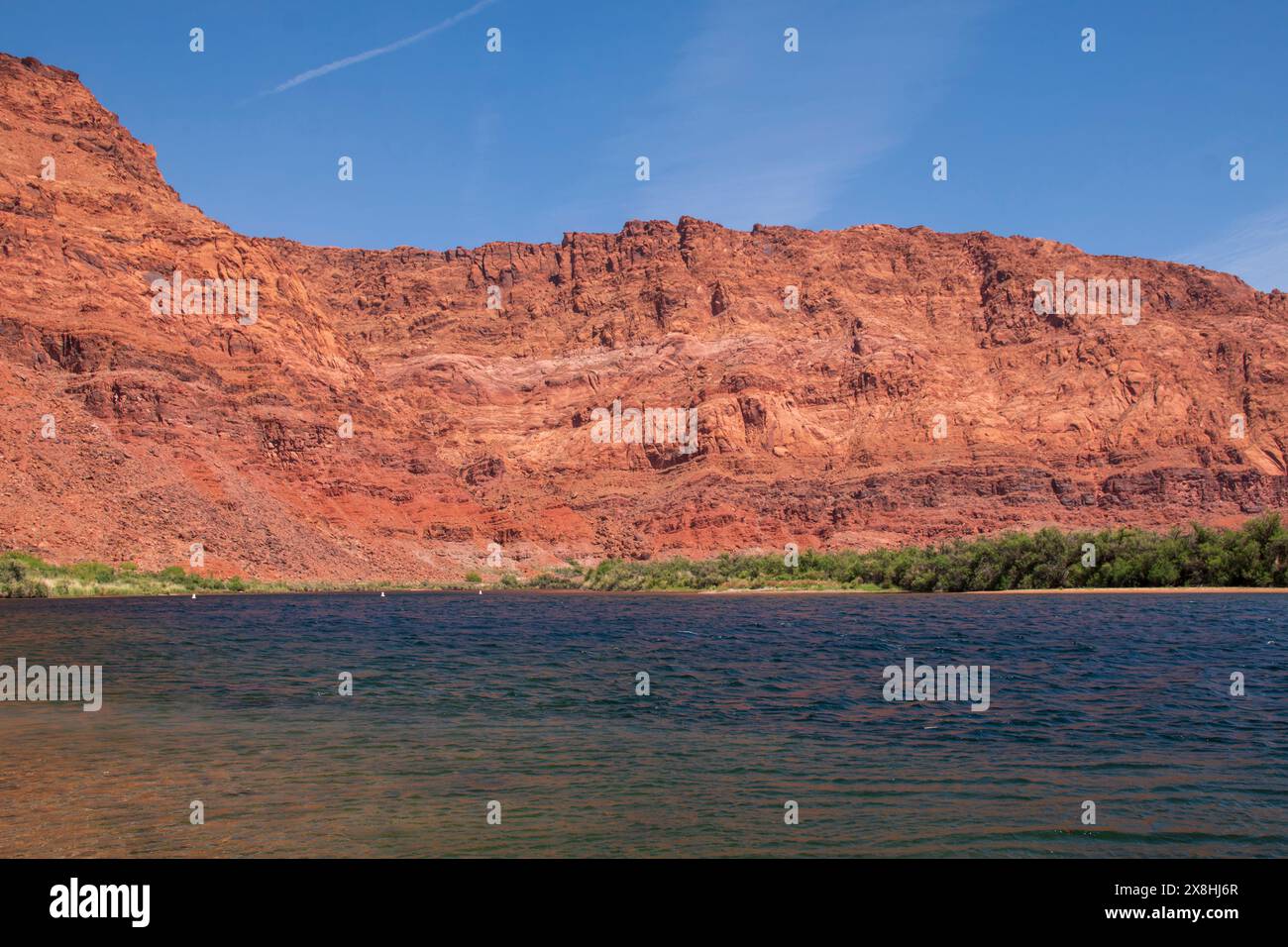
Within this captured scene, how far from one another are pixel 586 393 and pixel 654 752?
420 ft

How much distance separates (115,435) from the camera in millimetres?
77562

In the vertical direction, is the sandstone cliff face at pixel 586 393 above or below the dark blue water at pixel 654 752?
above

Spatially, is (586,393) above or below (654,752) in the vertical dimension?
above

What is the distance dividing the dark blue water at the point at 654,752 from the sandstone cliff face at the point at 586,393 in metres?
53.0

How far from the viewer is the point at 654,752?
537 inches

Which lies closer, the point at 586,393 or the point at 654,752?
the point at 654,752

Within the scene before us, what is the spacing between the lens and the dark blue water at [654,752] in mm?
9414

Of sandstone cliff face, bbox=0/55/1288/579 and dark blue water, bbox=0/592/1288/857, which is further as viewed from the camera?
sandstone cliff face, bbox=0/55/1288/579

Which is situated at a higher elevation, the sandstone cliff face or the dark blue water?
the sandstone cliff face

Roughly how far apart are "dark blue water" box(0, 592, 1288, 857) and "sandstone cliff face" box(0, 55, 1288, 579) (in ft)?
174

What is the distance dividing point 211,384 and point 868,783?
89624 mm

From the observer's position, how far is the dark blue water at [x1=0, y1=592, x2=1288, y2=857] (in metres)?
9.41
